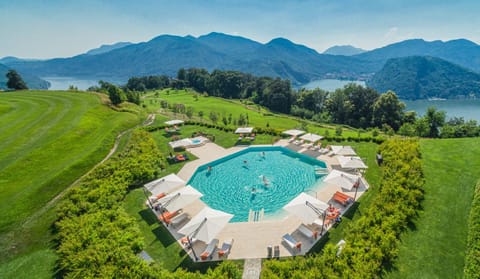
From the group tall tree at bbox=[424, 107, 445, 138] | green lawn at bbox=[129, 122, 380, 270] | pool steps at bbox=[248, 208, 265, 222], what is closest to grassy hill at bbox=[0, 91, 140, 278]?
green lawn at bbox=[129, 122, 380, 270]

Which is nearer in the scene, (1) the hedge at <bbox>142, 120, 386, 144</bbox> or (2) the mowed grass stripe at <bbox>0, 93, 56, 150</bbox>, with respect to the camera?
(2) the mowed grass stripe at <bbox>0, 93, 56, 150</bbox>

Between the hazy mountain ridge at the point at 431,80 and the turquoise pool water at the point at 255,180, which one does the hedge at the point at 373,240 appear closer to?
the turquoise pool water at the point at 255,180

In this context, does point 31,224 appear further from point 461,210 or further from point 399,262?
point 461,210

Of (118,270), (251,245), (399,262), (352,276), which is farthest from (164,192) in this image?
(399,262)

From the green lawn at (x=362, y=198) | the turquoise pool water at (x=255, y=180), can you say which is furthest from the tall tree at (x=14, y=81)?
the green lawn at (x=362, y=198)

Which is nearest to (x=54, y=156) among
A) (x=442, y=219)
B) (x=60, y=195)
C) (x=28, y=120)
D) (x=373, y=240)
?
(x=60, y=195)

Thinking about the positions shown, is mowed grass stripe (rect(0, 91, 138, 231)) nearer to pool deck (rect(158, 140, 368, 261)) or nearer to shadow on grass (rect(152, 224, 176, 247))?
shadow on grass (rect(152, 224, 176, 247))

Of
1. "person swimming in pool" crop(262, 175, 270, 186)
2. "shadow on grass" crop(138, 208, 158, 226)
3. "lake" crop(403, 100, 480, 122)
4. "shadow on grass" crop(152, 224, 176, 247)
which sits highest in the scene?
"person swimming in pool" crop(262, 175, 270, 186)
